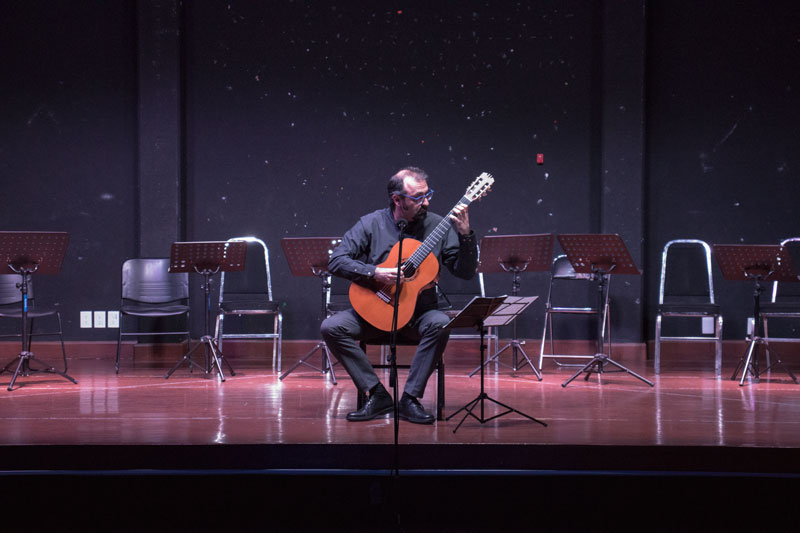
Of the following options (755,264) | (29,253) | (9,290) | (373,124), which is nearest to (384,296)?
(29,253)

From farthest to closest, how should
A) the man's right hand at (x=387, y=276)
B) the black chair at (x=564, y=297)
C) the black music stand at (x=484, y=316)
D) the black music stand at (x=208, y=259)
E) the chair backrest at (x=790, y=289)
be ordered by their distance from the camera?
the black chair at (x=564, y=297), the chair backrest at (x=790, y=289), the black music stand at (x=208, y=259), the man's right hand at (x=387, y=276), the black music stand at (x=484, y=316)

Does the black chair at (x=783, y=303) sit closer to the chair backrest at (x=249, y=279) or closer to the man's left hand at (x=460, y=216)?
the man's left hand at (x=460, y=216)

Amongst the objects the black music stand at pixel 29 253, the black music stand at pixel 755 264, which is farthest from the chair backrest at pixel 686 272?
the black music stand at pixel 29 253

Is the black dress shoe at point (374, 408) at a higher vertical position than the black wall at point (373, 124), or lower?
lower

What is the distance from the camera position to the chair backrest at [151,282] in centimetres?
595

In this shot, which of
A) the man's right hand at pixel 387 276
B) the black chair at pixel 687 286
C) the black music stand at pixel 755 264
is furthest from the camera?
the black chair at pixel 687 286

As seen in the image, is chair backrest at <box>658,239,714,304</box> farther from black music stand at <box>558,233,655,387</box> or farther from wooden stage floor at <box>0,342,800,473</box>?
black music stand at <box>558,233,655,387</box>

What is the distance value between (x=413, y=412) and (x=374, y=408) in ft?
0.67

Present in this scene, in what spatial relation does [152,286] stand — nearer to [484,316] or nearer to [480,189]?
[480,189]

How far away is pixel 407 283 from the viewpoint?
3809mm

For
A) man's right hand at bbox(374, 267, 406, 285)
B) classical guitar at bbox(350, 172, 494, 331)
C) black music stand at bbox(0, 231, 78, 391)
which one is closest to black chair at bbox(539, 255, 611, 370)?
classical guitar at bbox(350, 172, 494, 331)
